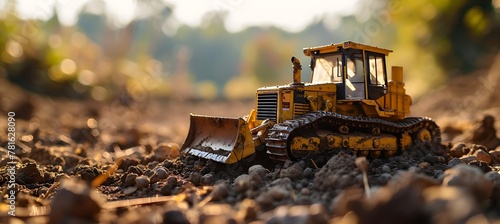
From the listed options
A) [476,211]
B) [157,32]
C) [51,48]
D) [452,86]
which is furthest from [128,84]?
[157,32]

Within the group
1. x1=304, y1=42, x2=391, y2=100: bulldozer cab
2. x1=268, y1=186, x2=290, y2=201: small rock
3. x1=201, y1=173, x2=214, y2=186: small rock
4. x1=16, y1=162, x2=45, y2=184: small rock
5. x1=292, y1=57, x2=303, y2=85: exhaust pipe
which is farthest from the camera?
x1=304, y1=42, x2=391, y2=100: bulldozer cab

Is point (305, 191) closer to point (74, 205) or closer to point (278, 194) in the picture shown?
point (278, 194)

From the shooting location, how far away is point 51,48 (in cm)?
2925

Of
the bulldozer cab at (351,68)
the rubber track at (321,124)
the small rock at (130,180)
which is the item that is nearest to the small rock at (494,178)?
the rubber track at (321,124)

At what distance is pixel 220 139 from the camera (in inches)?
318

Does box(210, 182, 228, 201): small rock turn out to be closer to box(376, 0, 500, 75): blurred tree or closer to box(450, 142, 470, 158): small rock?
box(450, 142, 470, 158): small rock

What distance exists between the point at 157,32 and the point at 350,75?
3066 inches

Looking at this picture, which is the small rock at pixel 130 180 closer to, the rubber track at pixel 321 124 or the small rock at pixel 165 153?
the rubber track at pixel 321 124

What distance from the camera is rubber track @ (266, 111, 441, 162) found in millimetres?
7383

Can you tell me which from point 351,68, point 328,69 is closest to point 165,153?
point 328,69

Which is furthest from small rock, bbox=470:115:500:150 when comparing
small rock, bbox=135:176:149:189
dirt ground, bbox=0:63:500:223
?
small rock, bbox=135:176:149:189

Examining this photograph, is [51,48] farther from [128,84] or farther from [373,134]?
[373,134]

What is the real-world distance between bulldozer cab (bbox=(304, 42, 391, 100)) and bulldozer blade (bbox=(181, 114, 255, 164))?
2270 mm

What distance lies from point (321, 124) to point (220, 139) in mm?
1731
